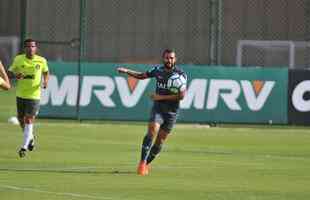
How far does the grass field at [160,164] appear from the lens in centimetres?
1619

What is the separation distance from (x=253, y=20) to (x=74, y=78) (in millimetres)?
16934

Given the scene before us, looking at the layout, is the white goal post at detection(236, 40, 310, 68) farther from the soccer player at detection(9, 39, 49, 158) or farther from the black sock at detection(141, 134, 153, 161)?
the black sock at detection(141, 134, 153, 161)

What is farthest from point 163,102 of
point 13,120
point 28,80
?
point 13,120

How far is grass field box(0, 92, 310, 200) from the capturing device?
53.1 ft

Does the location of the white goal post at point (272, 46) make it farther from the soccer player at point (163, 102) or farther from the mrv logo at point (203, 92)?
the soccer player at point (163, 102)

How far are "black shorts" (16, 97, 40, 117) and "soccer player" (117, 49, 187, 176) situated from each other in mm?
3978

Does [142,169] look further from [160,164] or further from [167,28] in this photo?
[167,28]

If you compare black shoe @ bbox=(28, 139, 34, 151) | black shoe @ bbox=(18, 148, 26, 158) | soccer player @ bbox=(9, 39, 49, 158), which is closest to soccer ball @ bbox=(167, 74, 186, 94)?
black shoe @ bbox=(18, 148, 26, 158)

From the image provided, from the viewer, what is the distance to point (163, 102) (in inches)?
775

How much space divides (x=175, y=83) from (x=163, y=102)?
1.39 ft

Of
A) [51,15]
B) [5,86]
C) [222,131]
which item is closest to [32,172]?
[5,86]

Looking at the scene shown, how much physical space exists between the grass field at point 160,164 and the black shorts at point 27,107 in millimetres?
786

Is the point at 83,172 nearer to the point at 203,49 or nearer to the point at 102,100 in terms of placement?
the point at 102,100

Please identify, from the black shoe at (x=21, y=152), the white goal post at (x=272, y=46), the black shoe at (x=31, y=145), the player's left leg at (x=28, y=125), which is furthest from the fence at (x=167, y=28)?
the black shoe at (x=21, y=152)
